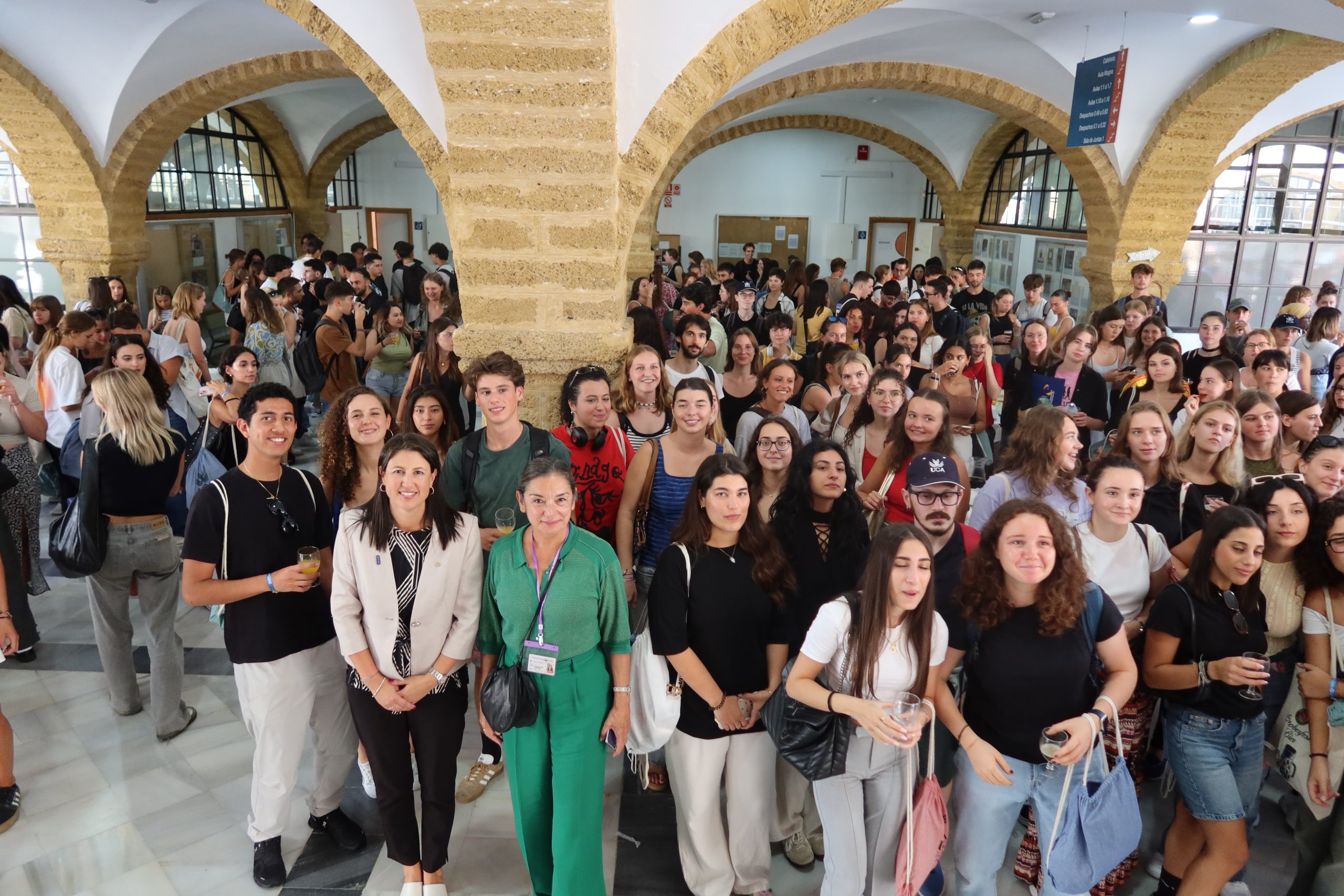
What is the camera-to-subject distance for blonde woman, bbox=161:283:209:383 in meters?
6.36

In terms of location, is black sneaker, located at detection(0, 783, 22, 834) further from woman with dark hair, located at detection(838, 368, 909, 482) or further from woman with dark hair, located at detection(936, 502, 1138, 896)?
woman with dark hair, located at detection(838, 368, 909, 482)

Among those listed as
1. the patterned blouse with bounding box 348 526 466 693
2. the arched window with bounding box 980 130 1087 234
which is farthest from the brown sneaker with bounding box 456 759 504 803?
the arched window with bounding box 980 130 1087 234

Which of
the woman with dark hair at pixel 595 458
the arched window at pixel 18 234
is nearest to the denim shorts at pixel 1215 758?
the woman with dark hair at pixel 595 458

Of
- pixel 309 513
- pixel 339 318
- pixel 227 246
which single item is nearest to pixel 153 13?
pixel 339 318

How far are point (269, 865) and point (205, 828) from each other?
0.45 metres

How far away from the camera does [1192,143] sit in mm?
9039

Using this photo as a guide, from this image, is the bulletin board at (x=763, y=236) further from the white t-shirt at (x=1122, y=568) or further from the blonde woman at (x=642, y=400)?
the white t-shirt at (x=1122, y=568)

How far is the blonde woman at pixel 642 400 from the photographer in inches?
145

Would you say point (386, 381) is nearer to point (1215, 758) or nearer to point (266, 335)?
point (266, 335)

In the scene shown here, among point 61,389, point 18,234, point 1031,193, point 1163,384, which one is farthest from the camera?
point 1031,193

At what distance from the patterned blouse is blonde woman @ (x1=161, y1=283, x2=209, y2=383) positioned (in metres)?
4.71

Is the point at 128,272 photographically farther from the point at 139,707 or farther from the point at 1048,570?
the point at 1048,570

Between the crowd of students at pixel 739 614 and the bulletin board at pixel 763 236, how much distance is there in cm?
1521

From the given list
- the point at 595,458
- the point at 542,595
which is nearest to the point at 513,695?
the point at 542,595
